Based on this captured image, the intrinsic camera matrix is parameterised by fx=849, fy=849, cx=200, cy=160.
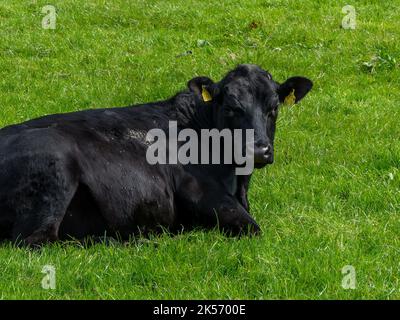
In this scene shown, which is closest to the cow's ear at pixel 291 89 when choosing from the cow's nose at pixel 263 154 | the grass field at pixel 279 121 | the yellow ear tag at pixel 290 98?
the yellow ear tag at pixel 290 98

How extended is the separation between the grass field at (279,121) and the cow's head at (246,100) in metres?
0.91

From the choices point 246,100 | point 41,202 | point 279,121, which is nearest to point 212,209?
point 246,100

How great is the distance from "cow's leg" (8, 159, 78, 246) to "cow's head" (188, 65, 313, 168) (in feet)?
5.98

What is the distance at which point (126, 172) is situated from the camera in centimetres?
796

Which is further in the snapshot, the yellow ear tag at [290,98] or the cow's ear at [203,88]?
the yellow ear tag at [290,98]

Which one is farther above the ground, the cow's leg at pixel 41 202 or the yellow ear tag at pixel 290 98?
the yellow ear tag at pixel 290 98

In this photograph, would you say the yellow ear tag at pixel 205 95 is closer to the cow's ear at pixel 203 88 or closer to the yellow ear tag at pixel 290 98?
the cow's ear at pixel 203 88

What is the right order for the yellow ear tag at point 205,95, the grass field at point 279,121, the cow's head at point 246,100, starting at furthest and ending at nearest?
the yellow ear tag at point 205,95 < the cow's head at point 246,100 < the grass field at point 279,121

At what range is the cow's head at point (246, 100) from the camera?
8188mm

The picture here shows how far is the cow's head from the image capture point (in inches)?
322

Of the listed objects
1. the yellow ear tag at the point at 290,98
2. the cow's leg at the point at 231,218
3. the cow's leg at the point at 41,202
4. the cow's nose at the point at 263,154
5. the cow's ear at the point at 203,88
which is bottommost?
the cow's leg at the point at 231,218

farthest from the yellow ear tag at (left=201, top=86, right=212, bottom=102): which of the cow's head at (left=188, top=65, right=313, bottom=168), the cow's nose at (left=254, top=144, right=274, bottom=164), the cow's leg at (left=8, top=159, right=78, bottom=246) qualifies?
the cow's leg at (left=8, top=159, right=78, bottom=246)

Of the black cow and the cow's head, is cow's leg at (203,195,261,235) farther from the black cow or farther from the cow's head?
the cow's head

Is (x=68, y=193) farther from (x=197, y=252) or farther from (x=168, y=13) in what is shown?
(x=168, y=13)
